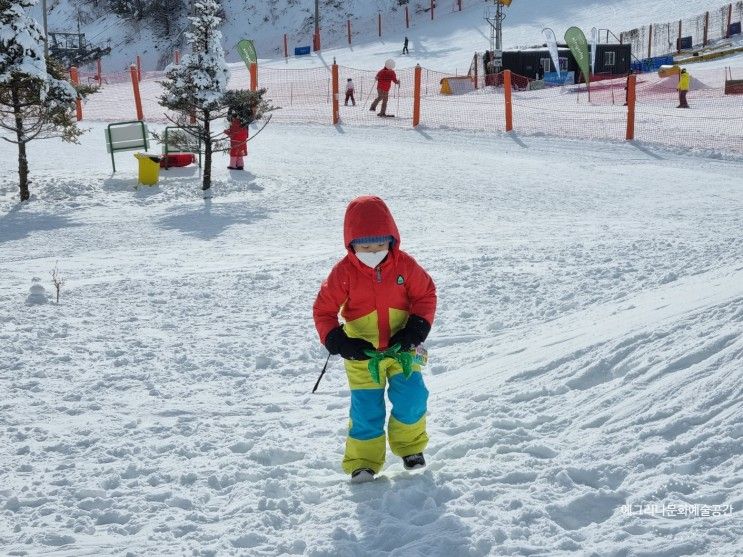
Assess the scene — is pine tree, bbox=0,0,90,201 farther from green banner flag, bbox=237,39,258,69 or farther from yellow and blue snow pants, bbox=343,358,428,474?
green banner flag, bbox=237,39,258,69

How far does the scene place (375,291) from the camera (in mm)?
3725

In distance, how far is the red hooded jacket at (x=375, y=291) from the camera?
3684 millimetres

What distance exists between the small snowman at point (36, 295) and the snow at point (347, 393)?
5.8 inches

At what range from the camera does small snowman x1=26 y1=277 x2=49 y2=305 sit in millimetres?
6969

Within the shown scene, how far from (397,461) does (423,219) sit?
630 cm

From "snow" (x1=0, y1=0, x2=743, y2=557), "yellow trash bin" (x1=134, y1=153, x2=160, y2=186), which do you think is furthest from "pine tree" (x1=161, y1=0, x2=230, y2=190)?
"snow" (x1=0, y1=0, x2=743, y2=557)

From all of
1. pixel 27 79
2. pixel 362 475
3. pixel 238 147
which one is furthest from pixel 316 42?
pixel 362 475

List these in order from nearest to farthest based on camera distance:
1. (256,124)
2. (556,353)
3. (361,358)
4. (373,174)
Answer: (361,358) < (556,353) < (373,174) < (256,124)

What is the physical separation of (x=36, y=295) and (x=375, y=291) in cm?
441

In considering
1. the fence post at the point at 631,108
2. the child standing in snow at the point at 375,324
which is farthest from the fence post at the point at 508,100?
the child standing in snow at the point at 375,324

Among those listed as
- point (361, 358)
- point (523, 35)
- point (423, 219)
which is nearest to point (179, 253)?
point (423, 219)

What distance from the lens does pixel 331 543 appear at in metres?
3.32

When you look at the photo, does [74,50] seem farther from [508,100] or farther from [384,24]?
[508,100]

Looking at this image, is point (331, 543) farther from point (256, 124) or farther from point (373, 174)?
point (256, 124)
